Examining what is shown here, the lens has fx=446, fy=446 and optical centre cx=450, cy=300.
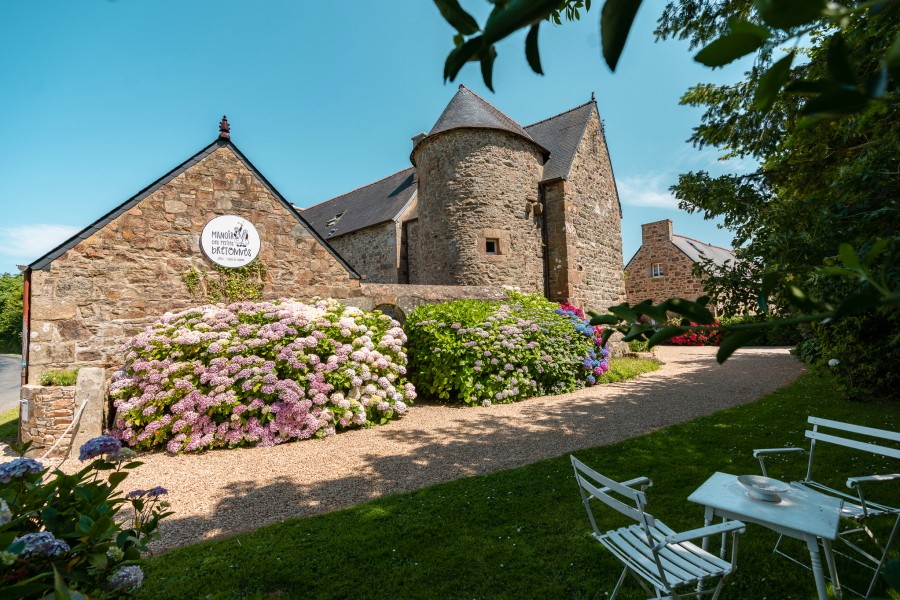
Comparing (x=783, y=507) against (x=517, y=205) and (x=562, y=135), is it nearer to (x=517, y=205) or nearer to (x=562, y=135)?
(x=517, y=205)

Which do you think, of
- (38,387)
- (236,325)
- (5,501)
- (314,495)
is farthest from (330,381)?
(5,501)

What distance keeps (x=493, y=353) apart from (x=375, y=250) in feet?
33.8

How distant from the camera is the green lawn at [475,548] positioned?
2.73 meters

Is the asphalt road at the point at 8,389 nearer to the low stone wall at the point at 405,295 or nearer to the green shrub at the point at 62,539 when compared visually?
the low stone wall at the point at 405,295

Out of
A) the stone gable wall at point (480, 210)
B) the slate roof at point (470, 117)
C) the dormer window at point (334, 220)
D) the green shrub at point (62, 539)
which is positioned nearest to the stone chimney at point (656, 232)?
the slate roof at point (470, 117)

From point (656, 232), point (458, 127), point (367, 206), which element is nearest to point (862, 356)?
point (458, 127)

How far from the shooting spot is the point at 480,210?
1241cm

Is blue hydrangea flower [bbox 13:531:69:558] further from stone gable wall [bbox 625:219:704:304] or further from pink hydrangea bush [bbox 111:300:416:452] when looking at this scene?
stone gable wall [bbox 625:219:704:304]

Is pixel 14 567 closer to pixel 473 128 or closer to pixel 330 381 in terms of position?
pixel 330 381

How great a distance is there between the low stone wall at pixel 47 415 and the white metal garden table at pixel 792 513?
7.05 meters

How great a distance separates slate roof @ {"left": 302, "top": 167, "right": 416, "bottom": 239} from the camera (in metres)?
17.8

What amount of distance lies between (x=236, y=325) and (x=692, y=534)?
6.56 m

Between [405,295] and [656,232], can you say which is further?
[656,232]

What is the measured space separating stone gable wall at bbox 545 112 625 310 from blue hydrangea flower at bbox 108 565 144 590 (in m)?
12.2
